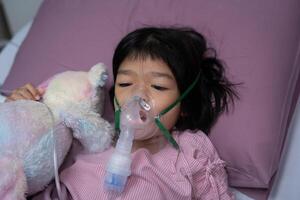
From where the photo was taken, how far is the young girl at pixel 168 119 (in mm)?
923

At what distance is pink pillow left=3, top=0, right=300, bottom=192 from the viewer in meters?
1.00

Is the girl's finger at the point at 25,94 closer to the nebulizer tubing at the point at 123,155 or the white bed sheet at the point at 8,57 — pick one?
the nebulizer tubing at the point at 123,155

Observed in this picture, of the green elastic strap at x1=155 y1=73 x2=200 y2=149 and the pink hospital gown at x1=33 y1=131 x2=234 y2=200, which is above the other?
the green elastic strap at x1=155 y1=73 x2=200 y2=149

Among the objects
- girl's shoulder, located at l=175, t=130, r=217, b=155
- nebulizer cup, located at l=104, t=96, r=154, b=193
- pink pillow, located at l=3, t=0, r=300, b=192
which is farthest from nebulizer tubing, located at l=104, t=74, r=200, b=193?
pink pillow, located at l=3, t=0, r=300, b=192

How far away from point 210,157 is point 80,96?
380 mm

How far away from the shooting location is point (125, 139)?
0.80 m

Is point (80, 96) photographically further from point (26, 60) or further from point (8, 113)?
point (26, 60)

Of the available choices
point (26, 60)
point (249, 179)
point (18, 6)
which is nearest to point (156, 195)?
point (249, 179)

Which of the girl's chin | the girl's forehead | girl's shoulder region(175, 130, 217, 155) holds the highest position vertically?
the girl's forehead

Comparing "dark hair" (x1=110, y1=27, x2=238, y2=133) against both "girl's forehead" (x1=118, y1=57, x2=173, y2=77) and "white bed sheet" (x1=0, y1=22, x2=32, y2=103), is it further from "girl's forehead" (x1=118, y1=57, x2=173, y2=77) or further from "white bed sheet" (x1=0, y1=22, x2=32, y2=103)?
"white bed sheet" (x1=0, y1=22, x2=32, y2=103)

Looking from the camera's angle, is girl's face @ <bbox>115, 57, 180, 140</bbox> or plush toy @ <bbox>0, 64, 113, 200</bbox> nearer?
plush toy @ <bbox>0, 64, 113, 200</bbox>

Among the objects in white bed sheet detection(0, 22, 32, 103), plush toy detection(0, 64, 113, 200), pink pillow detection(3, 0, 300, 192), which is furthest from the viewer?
white bed sheet detection(0, 22, 32, 103)

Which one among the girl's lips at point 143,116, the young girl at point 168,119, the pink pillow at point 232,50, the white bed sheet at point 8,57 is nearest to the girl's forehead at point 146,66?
the young girl at point 168,119

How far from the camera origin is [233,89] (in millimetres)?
1049
